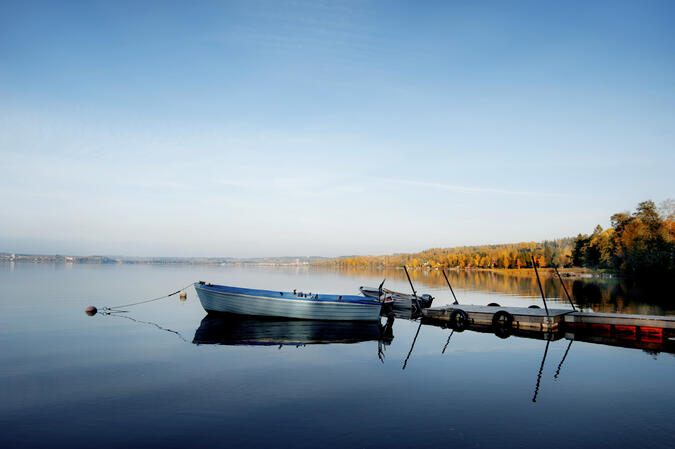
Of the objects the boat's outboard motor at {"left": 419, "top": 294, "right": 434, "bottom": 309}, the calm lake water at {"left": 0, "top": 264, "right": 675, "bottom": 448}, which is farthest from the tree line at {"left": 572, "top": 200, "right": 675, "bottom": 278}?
the calm lake water at {"left": 0, "top": 264, "right": 675, "bottom": 448}

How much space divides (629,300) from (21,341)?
56.4 meters

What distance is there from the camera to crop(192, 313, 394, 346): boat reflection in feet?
74.8

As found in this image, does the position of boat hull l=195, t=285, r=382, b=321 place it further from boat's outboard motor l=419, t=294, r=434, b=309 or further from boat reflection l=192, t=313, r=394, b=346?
boat's outboard motor l=419, t=294, r=434, b=309

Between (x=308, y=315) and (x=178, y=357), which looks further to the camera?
(x=308, y=315)

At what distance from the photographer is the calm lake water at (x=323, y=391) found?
10.3m

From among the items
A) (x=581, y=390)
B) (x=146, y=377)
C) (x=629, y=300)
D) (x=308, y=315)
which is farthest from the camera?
(x=629, y=300)

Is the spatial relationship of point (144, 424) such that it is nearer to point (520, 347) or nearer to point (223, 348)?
point (223, 348)

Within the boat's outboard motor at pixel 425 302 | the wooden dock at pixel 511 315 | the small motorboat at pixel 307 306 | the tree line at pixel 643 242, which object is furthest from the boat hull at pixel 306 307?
the tree line at pixel 643 242

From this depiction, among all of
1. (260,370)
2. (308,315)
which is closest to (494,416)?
(260,370)

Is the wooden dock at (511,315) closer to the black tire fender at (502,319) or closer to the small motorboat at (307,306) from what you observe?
the black tire fender at (502,319)

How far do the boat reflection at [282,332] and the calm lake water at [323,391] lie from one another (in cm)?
25

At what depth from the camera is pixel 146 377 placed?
50.5 ft

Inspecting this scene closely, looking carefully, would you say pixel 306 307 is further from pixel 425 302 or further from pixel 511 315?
pixel 511 315

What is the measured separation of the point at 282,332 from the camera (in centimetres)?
2553
